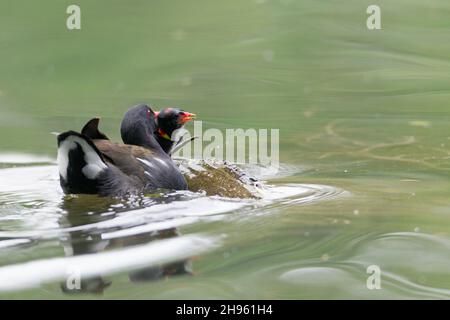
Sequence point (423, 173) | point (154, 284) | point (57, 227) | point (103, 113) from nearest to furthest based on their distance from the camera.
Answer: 1. point (154, 284)
2. point (57, 227)
3. point (423, 173)
4. point (103, 113)

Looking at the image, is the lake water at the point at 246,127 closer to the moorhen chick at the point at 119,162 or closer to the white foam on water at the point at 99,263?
the white foam on water at the point at 99,263

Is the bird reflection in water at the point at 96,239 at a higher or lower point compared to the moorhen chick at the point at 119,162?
lower

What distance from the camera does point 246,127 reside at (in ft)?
33.6

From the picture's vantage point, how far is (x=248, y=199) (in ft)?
24.2

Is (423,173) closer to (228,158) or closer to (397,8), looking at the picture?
(228,158)

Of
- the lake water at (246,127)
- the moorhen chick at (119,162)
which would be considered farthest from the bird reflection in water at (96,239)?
the moorhen chick at (119,162)

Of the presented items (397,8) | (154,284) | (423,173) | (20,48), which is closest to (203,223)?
(154,284)

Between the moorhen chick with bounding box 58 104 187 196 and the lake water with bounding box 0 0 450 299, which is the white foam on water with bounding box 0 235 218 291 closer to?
the lake water with bounding box 0 0 450 299

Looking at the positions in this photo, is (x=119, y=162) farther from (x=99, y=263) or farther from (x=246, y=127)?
(x=246, y=127)

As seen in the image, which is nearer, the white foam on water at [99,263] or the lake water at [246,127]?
the white foam on water at [99,263]

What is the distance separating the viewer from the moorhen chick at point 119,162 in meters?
6.93

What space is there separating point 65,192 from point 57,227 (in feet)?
2.98

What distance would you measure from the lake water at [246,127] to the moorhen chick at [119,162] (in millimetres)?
153

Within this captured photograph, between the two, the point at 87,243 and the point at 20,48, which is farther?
the point at 20,48
